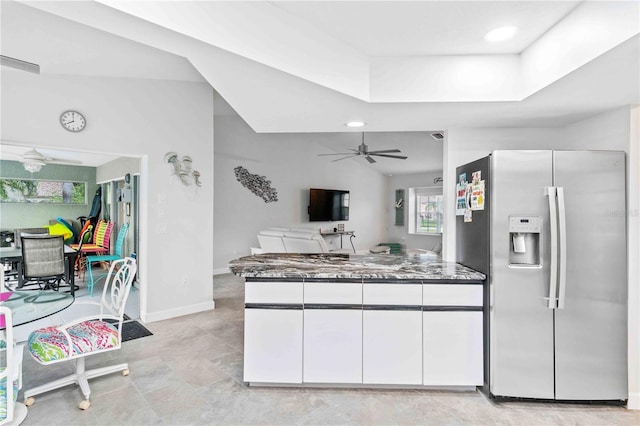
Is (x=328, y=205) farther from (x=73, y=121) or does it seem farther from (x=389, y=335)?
(x=389, y=335)

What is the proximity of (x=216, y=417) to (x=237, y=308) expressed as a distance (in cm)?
232

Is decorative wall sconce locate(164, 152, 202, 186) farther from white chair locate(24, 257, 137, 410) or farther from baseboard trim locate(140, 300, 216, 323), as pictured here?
white chair locate(24, 257, 137, 410)

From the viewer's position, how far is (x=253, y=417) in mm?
2104

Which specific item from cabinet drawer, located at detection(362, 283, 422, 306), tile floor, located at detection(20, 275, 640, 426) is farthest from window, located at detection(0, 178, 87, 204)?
cabinet drawer, located at detection(362, 283, 422, 306)

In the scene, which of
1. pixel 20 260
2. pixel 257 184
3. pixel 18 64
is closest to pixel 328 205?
pixel 257 184

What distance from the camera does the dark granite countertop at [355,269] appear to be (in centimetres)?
236

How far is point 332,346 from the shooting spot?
2.39m

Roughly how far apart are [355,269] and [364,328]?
0.42 meters

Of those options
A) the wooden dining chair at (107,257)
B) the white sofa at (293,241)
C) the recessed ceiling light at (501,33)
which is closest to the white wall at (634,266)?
the recessed ceiling light at (501,33)

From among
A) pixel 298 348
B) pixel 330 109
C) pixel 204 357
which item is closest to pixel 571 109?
pixel 330 109

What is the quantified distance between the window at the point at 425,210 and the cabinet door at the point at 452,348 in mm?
7291

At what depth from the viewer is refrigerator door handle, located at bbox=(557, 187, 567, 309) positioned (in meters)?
2.17

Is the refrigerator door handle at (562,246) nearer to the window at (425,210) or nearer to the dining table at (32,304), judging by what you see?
the dining table at (32,304)

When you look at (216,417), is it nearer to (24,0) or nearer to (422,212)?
(24,0)
